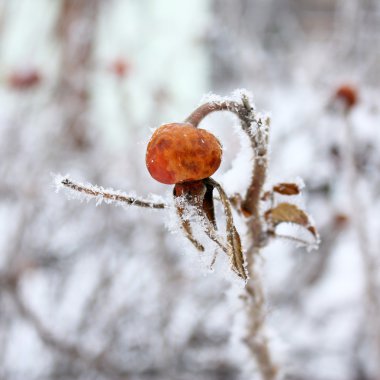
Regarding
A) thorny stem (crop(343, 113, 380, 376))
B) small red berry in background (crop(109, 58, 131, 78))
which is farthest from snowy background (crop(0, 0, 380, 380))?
thorny stem (crop(343, 113, 380, 376))

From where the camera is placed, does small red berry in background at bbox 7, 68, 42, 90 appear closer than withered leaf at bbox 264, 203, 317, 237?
No

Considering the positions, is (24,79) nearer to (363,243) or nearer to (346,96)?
(346,96)

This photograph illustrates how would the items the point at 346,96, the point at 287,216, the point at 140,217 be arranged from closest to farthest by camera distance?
the point at 287,216 < the point at 346,96 < the point at 140,217

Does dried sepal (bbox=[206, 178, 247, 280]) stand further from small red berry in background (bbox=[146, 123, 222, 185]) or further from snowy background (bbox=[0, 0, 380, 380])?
snowy background (bbox=[0, 0, 380, 380])

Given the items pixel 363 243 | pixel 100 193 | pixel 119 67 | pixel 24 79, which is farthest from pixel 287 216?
pixel 24 79

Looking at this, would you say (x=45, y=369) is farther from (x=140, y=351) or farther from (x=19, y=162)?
(x=19, y=162)

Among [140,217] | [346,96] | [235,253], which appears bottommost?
[235,253]
